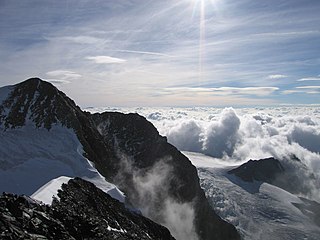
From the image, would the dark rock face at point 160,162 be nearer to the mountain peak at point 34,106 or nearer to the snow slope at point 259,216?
the mountain peak at point 34,106

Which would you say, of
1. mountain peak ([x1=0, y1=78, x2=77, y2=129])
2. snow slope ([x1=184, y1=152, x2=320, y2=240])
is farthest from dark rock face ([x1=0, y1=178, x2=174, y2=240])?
snow slope ([x1=184, y1=152, x2=320, y2=240])

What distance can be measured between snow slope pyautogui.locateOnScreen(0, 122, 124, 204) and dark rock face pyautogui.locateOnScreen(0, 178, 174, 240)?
14.9ft

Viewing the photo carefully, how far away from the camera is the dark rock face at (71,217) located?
78.5 ft

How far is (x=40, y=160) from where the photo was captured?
61344 millimetres

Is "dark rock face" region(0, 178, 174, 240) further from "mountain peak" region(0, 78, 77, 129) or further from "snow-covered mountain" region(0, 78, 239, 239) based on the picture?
"mountain peak" region(0, 78, 77, 129)

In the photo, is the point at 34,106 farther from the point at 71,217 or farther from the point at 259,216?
the point at 259,216

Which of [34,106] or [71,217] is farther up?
[34,106]

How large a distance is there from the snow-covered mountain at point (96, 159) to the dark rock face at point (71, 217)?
137 inches

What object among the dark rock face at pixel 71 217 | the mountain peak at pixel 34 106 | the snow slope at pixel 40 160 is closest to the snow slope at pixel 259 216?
the mountain peak at pixel 34 106

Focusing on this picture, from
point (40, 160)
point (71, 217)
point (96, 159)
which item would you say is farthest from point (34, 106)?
point (71, 217)

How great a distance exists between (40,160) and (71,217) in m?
33.0

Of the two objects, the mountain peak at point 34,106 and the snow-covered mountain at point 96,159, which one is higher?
the mountain peak at point 34,106

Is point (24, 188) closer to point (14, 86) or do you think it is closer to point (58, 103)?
point (58, 103)

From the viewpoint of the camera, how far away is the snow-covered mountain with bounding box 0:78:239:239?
57987 millimetres
